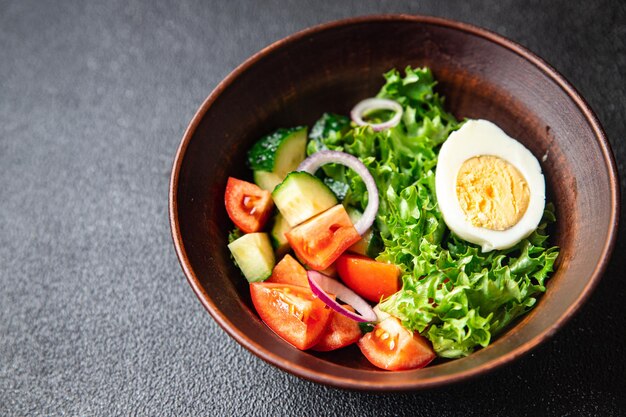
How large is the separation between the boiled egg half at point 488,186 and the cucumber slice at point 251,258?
24.8 inches

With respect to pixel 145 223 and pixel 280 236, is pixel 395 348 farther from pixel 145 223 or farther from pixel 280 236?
pixel 145 223

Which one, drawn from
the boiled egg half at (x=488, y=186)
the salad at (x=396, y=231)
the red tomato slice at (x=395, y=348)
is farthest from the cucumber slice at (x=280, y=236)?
the boiled egg half at (x=488, y=186)

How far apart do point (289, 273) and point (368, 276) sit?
0.27 meters

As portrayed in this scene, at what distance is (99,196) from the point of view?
2865 mm

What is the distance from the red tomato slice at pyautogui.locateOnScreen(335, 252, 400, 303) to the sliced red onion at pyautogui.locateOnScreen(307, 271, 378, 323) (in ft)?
0.10

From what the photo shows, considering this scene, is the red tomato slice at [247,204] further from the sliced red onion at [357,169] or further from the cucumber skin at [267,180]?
the sliced red onion at [357,169]

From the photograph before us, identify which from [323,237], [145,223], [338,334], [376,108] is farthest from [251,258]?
[376,108]

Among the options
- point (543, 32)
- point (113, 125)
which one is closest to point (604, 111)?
point (543, 32)

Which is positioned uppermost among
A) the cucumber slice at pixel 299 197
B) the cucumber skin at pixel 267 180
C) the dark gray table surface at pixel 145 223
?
the cucumber slice at pixel 299 197

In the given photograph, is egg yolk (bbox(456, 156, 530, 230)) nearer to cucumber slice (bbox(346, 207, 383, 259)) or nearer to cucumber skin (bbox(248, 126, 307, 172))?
cucumber slice (bbox(346, 207, 383, 259))

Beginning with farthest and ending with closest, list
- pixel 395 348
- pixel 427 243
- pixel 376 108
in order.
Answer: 1. pixel 376 108
2. pixel 427 243
3. pixel 395 348

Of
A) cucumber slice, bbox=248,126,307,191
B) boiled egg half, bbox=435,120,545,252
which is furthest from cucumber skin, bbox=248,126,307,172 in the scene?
boiled egg half, bbox=435,120,545,252

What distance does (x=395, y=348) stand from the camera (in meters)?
2.08

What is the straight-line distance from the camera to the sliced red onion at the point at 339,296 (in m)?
2.14
